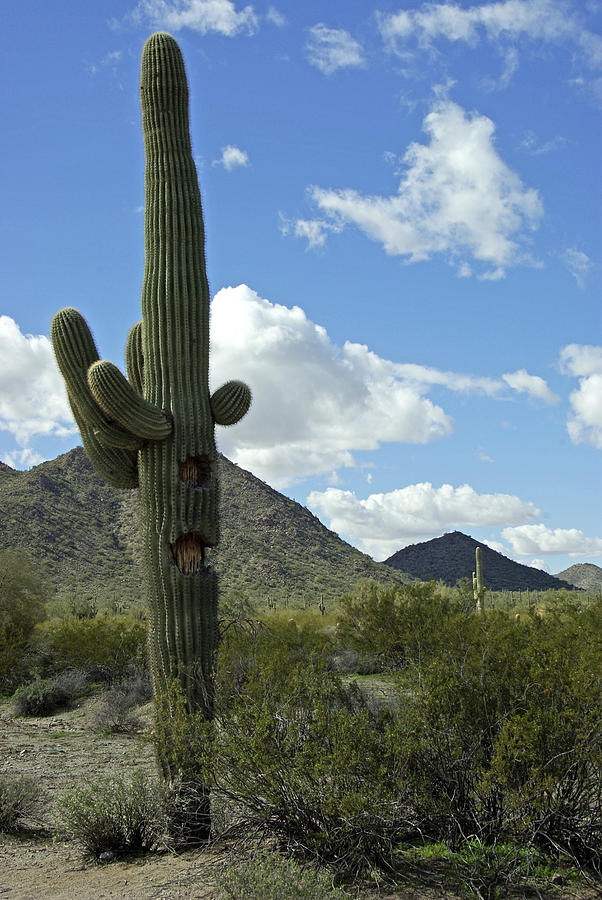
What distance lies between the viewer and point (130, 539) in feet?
159

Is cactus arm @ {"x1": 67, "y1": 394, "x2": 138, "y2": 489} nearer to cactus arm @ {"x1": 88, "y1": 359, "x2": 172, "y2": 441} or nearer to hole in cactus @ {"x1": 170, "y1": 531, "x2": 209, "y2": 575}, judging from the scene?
cactus arm @ {"x1": 88, "y1": 359, "x2": 172, "y2": 441}

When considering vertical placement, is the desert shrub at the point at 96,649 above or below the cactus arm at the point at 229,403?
below

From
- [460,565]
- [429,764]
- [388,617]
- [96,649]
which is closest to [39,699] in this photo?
[96,649]

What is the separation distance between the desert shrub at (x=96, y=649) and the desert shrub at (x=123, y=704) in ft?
4.35

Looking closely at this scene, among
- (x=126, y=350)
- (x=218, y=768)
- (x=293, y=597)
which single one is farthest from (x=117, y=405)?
(x=293, y=597)

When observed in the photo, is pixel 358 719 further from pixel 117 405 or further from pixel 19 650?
pixel 19 650

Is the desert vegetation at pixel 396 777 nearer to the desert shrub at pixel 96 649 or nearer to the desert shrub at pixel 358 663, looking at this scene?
the desert shrub at pixel 358 663

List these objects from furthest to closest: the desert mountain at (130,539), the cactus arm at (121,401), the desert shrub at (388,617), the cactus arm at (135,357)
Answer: the desert mountain at (130,539), the desert shrub at (388,617), the cactus arm at (135,357), the cactus arm at (121,401)

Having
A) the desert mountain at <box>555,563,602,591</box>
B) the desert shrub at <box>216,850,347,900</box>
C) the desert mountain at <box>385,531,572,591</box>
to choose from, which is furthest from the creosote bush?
the desert mountain at <box>555,563,602,591</box>

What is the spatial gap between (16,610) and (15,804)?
15508mm

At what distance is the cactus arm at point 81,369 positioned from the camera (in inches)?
347

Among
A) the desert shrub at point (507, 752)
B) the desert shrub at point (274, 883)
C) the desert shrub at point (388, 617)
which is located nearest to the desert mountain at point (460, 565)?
the desert shrub at point (388, 617)

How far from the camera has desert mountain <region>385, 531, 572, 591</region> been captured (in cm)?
6153

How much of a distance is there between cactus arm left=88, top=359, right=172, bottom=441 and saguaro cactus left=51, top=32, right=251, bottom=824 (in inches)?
0.5
